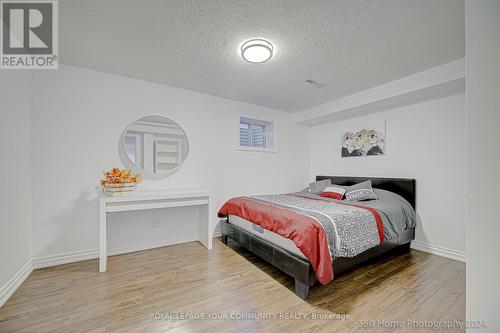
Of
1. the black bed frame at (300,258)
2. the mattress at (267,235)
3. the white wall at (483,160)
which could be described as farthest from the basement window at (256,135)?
the white wall at (483,160)

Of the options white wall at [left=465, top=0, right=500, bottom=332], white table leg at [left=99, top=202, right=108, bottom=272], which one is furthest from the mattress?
white table leg at [left=99, top=202, right=108, bottom=272]

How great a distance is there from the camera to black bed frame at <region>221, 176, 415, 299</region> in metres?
1.82

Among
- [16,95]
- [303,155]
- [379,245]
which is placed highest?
[16,95]

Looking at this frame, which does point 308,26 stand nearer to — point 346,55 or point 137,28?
point 346,55

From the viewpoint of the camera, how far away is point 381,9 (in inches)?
63.6

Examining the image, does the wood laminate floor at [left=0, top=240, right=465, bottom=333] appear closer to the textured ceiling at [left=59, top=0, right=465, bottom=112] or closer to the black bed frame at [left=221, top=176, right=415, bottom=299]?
the black bed frame at [left=221, top=176, right=415, bottom=299]

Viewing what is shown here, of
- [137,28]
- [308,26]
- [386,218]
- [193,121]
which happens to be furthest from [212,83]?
[386,218]

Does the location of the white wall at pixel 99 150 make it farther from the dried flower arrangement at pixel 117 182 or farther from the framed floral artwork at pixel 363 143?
the framed floral artwork at pixel 363 143

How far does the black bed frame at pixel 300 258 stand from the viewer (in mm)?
1823

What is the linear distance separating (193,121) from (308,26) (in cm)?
219

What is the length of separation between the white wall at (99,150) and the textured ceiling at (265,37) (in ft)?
1.05

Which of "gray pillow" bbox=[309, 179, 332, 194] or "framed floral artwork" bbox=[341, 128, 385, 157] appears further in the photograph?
"gray pillow" bbox=[309, 179, 332, 194]

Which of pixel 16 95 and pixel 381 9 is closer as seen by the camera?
pixel 381 9

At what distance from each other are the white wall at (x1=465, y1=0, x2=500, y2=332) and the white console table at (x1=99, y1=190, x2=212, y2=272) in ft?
8.52
